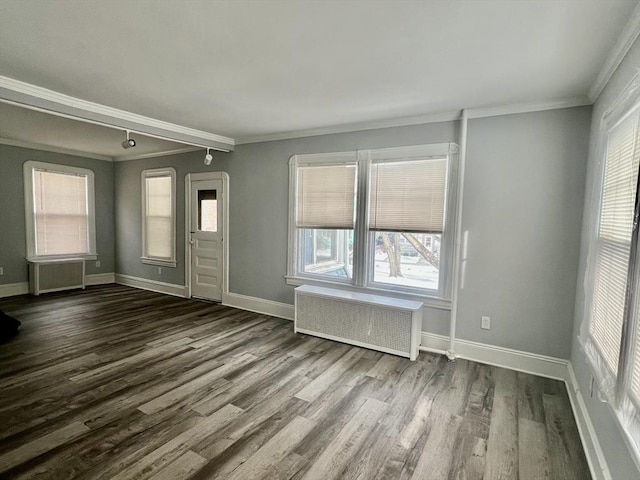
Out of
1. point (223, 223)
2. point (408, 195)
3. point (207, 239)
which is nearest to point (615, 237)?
point (408, 195)

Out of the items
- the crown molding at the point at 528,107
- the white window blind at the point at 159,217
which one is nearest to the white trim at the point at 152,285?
the white window blind at the point at 159,217

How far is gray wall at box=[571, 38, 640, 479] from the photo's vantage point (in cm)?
156

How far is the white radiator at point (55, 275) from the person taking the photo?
18.4 feet

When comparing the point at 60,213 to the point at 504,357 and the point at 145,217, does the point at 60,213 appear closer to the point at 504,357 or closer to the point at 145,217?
the point at 145,217

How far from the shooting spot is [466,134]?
11.0ft

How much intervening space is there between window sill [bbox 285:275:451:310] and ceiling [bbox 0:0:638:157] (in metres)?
2.00

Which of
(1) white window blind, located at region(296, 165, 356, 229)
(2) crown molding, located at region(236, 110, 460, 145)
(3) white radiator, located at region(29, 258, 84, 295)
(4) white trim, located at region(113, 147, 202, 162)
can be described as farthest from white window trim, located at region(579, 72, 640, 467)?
(3) white radiator, located at region(29, 258, 84, 295)

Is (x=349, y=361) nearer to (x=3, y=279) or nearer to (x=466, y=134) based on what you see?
(x=466, y=134)

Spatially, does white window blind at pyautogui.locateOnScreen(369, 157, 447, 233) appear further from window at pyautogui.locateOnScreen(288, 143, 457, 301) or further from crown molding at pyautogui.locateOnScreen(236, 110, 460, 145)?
crown molding at pyautogui.locateOnScreen(236, 110, 460, 145)

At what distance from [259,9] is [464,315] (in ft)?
10.6

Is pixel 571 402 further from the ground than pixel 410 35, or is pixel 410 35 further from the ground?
pixel 410 35

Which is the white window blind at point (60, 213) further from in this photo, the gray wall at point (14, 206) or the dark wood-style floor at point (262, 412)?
the dark wood-style floor at point (262, 412)

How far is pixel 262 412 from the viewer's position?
2461mm

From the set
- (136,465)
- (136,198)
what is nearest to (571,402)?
(136,465)
